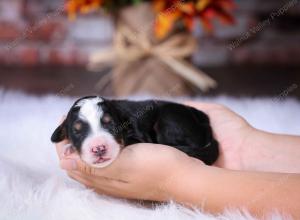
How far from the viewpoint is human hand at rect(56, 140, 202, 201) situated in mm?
790

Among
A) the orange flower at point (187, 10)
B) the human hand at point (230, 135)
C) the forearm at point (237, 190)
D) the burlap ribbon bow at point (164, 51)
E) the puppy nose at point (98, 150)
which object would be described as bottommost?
the forearm at point (237, 190)

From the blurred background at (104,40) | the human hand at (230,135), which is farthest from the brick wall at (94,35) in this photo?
the human hand at (230,135)

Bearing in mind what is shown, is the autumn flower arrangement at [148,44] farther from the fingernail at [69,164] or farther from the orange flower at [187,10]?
the fingernail at [69,164]

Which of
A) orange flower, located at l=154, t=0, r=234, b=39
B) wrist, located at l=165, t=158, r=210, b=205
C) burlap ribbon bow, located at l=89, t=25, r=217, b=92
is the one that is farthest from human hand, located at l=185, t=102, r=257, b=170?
burlap ribbon bow, located at l=89, t=25, r=217, b=92

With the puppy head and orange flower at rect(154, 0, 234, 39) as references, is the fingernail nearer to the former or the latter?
the puppy head

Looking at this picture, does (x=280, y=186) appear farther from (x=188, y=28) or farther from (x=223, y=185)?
(x=188, y=28)

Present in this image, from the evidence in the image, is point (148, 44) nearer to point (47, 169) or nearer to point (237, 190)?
point (47, 169)

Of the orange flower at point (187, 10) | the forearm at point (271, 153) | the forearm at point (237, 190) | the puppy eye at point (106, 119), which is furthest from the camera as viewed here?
the orange flower at point (187, 10)

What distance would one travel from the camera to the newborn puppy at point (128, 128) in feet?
2.57

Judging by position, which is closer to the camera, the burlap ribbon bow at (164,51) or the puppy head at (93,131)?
the puppy head at (93,131)

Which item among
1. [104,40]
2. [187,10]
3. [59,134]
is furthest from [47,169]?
[104,40]

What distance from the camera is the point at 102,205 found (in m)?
0.77

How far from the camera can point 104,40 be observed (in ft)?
9.07

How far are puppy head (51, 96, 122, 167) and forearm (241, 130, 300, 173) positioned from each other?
0.95 feet
